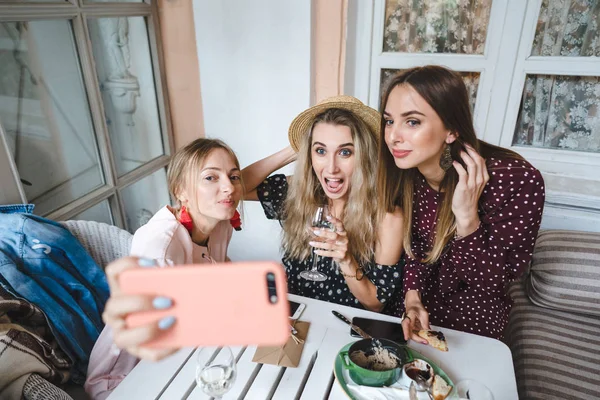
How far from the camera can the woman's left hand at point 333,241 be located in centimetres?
126

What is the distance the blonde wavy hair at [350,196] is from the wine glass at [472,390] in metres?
0.58

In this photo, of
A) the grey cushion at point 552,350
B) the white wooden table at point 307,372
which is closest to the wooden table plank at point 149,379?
the white wooden table at point 307,372

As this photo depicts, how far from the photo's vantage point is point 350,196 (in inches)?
59.9

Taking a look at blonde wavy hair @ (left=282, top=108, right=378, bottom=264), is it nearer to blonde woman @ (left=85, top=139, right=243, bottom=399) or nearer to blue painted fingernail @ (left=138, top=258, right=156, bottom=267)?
blonde woman @ (left=85, top=139, right=243, bottom=399)

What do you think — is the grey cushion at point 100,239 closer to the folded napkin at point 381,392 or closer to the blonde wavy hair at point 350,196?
the blonde wavy hair at point 350,196

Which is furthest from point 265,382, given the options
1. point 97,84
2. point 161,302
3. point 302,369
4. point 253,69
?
point 253,69

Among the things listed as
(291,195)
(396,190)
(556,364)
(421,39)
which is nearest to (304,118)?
(291,195)

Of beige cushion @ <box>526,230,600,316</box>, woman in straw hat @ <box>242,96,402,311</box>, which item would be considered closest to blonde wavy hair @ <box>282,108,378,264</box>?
woman in straw hat @ <box>242,96,402,311</box>

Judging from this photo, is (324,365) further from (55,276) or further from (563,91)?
(563,91)

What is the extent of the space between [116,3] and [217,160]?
3.97 feet

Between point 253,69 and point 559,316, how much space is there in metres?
1.93

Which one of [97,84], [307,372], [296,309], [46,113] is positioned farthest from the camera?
[97,84]

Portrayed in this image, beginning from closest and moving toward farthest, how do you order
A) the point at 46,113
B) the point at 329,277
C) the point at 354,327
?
the point at 354,327 → the point at 329,277 → the point at 46,113

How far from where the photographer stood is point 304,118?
1574mm
